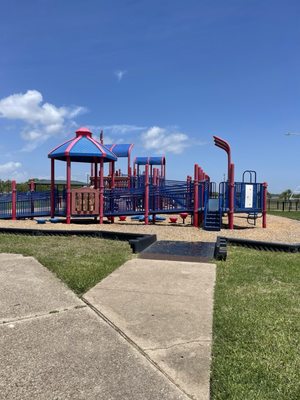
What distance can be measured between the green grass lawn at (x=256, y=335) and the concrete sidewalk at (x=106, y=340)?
15cm

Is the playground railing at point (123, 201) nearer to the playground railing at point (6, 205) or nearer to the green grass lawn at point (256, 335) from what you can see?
the playground railing at point (6, 205)

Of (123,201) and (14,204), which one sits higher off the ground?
(123,201)

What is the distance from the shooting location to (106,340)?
3.46m

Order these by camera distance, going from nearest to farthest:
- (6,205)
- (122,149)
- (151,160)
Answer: (6,205), (122,149), (151,160)

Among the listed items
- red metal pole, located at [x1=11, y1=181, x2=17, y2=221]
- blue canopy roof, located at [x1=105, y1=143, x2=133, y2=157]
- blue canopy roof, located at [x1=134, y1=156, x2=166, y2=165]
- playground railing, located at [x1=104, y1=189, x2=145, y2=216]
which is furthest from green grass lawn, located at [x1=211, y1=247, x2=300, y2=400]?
blue canopy roof, located at [x1=134, y1=156, x2=166, y2=165]

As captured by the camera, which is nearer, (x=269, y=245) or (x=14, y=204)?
(x=269, y=245)

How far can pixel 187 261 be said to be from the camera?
7605 mm

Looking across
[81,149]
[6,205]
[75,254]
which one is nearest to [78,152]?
[81,149]

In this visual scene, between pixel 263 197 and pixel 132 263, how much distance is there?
10747 mm

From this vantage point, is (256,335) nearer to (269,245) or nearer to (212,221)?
(269,245)

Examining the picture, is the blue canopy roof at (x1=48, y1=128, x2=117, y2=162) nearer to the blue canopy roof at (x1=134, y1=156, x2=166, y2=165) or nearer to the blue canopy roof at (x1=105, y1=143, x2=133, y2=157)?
the blue canopy roof at (x1=105, y1=143, x2=133, y2=157)

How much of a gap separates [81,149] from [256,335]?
14032 millimetres

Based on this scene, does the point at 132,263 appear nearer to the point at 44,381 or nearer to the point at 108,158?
the point at 44,381

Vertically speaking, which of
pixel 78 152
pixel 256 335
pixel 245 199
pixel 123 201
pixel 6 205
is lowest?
pixel 256 335
